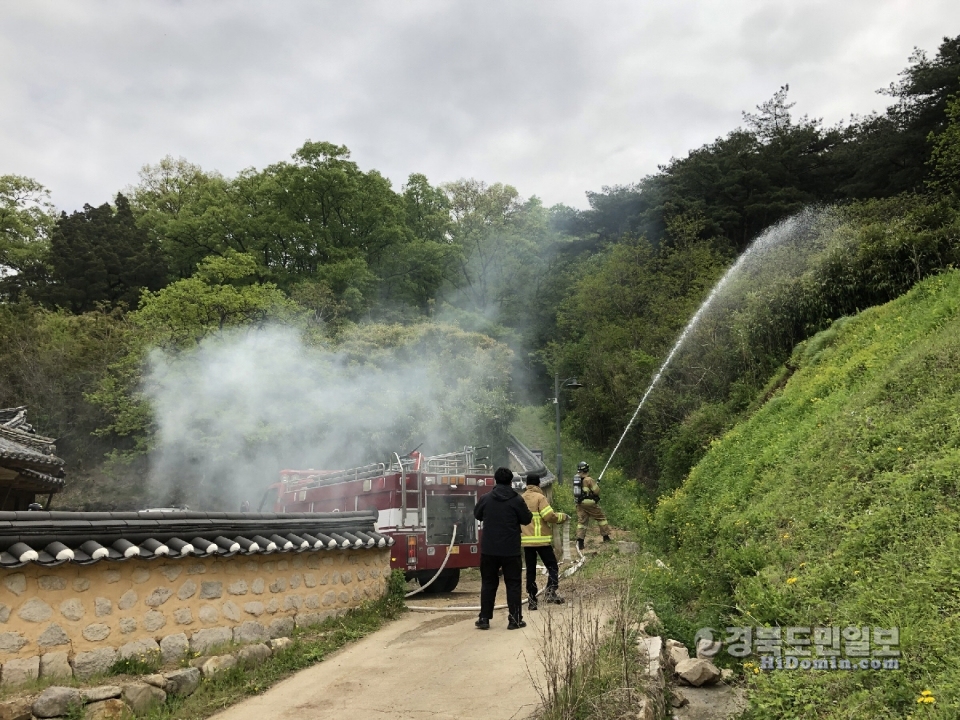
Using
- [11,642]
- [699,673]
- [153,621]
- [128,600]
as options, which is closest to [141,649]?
[153,621]

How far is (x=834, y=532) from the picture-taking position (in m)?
6.39

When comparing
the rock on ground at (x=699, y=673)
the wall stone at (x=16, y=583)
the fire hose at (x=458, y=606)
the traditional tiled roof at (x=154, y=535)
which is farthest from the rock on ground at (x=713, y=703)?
the wall stone at (x=16, y=583)

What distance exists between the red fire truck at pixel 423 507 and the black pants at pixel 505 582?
3.85m

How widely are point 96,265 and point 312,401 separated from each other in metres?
25.7

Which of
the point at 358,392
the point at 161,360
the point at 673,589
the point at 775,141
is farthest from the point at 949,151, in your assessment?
the point at 161,360

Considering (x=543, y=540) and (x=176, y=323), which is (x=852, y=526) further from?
(x=176, y=323)

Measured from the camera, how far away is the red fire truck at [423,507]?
12414 mm

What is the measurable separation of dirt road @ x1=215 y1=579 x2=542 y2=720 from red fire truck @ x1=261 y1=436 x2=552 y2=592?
12.1ft

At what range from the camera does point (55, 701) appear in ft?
18.1

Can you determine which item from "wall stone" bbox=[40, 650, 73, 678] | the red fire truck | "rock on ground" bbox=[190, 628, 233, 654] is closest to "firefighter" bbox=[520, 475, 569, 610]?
the red fire truck

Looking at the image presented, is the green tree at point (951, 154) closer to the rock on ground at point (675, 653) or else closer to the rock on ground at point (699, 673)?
the rock on ground at point (675, 653)

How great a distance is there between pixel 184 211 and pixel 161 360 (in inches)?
829

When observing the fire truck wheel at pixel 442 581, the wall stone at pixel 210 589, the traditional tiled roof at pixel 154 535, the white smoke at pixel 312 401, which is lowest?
the fire truck wheel at pixel 442 581

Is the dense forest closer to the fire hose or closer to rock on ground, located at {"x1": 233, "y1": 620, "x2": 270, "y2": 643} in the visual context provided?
the fire hose
